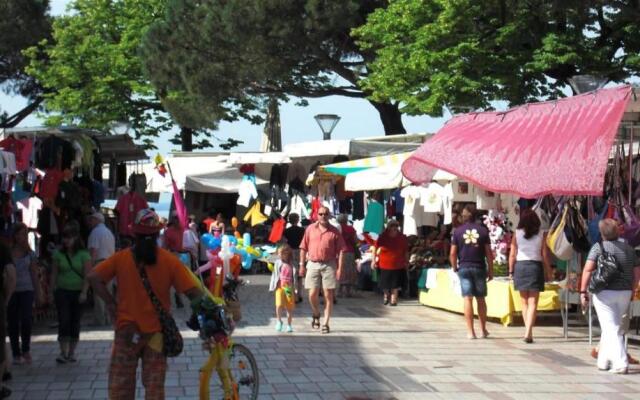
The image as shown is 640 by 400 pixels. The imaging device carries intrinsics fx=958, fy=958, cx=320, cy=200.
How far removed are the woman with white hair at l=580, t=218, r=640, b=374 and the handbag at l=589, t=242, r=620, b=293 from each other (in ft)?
0.09

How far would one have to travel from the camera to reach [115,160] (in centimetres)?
1961

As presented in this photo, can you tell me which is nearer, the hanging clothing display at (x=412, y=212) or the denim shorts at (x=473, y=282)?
the denim shorts at (x=473, y=282)

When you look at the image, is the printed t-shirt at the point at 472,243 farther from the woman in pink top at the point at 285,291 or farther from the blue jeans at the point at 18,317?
the blue jeans at the point at 18,317

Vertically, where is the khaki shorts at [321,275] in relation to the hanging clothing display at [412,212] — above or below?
below

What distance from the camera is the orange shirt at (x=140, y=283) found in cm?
629

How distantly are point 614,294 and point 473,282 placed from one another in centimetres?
272

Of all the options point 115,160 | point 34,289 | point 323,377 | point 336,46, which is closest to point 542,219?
point 323,377

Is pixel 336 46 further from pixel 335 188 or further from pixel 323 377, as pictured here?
pixel 323 377

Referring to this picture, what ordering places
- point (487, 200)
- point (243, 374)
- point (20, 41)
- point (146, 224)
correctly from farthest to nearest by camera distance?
point (20, 41), point (487, 200), point (243, 374), point (146, 224)

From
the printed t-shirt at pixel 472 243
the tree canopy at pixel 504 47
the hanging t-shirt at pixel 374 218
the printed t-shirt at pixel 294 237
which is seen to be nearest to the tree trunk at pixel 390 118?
the tree canopy at pixel 504 47

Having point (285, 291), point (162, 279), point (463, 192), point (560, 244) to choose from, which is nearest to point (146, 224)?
point (162, 279)

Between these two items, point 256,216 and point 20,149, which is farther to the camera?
point 256,216

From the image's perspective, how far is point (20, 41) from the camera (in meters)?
40.8

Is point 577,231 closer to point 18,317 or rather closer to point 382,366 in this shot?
point 382,366
